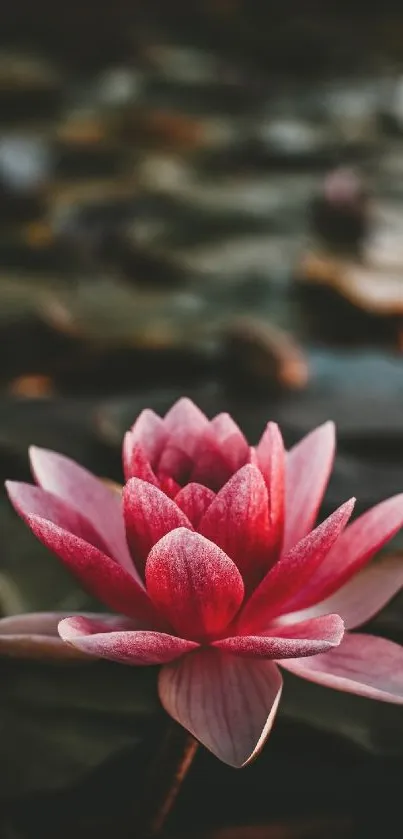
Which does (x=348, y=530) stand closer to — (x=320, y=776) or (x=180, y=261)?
(x=320, y=776)

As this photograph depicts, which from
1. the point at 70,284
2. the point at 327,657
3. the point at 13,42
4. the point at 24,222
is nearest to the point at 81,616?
the point at 327,657

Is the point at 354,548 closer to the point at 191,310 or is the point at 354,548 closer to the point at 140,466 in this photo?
the point at 140,466

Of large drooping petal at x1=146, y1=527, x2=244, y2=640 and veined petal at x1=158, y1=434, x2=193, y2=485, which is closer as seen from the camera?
large drooping petal at x1=146, y1=527, x2=244, y2=640

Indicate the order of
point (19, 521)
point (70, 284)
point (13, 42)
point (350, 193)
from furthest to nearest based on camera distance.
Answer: point (13, 42) → point (350, 193) → point (70, 284) → point (19, 521)

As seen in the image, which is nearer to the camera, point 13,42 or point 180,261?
point 180,261

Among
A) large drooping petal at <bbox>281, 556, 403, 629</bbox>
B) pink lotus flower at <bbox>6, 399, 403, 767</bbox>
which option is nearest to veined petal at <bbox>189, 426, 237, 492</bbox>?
pink lotus flower at <bbox>6, 399, 403, 767</bbox>

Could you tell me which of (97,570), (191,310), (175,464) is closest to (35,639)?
(97,570)

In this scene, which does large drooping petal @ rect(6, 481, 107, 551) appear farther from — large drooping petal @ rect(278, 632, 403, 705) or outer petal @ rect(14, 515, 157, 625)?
large drooping petal @ rect(278, 632, 403, 705)
